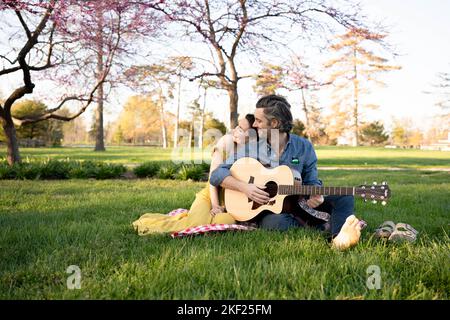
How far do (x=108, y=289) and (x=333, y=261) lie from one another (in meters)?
1.45

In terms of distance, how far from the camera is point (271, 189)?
359 cm

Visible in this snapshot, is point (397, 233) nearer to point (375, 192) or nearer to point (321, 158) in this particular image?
point (375, 192)

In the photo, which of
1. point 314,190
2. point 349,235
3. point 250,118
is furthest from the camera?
point 250,118

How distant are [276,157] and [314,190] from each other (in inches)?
22.7

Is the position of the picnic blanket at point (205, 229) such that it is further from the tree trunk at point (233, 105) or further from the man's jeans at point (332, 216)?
the tree trunk at point (233, 105)

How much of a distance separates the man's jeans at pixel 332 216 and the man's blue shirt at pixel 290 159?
28 cm

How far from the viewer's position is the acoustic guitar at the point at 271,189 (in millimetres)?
3309

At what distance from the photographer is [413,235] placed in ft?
10.8

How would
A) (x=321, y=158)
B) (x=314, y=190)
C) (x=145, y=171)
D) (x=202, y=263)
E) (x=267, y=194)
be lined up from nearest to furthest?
(x=202, y=263)
(x=314, y=190)
(x=267, y=194)
(x=145, y=171)
(x=321, y=158)

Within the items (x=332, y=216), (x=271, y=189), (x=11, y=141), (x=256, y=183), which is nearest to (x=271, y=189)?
A: (x=271, y=189)

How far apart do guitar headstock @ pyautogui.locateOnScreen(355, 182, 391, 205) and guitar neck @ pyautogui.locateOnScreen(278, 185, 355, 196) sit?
0.07m

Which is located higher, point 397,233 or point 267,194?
point 267,194
